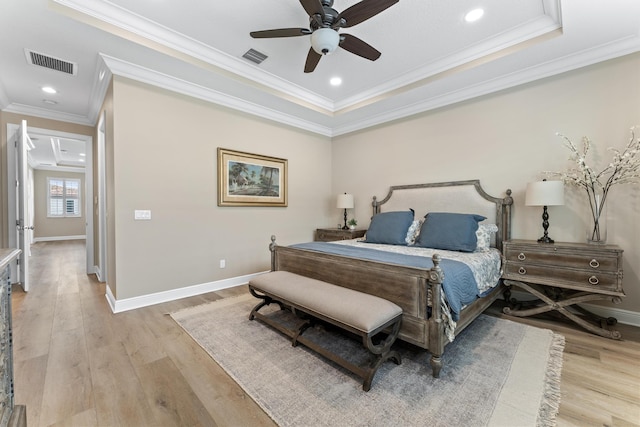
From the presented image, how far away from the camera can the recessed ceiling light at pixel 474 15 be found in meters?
2.46

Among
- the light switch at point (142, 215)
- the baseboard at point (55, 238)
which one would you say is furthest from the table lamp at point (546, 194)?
the baseboard at point (55, 238)

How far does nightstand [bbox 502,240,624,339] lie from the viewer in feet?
7.65

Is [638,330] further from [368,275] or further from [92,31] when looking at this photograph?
[92,31]

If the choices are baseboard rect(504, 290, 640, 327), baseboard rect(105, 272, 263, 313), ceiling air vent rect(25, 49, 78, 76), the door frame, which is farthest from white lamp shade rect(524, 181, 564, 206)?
the door frame

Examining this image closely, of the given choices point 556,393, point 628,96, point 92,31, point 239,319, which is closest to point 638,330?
point 556,393

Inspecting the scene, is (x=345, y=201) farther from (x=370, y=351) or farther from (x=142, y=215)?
(x=370, y=351)

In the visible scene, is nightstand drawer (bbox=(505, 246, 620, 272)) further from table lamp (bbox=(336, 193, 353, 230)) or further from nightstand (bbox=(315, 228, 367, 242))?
table lamp (bbox=(336, 193, 353, 230))

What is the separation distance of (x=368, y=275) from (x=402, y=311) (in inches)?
15.6

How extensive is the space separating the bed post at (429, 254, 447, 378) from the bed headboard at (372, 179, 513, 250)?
78.3 inches

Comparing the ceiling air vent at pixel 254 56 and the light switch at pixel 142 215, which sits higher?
the ceiling air vent at pixel 254 56

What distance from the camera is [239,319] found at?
2.82 m

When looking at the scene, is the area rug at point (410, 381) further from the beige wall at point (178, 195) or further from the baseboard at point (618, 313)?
the beige wall at point (178, 195)

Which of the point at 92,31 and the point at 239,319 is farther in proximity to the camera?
the point at 239,319

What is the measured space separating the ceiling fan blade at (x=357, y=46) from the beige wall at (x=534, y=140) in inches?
74.5
